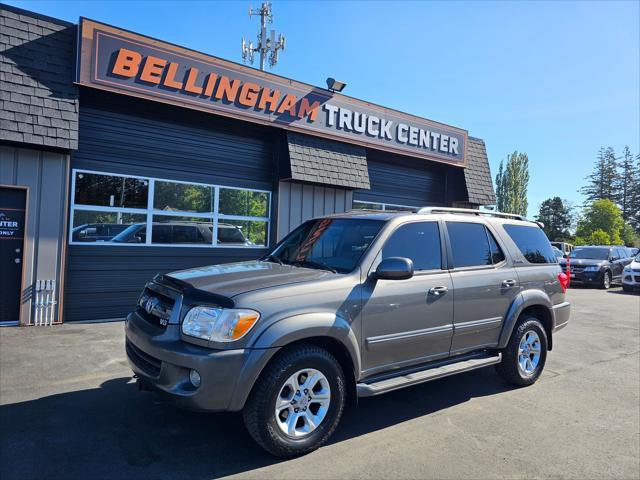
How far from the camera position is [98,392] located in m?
4.62

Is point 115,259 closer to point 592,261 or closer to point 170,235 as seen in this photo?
point 170,235

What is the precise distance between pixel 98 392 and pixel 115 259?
4.21 metres

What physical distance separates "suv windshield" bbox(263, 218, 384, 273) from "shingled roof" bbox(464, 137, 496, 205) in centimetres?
999

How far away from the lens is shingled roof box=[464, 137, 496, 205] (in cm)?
1390

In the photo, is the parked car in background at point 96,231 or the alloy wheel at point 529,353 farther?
the parked car in background at point 96,231

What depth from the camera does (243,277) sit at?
3828mm

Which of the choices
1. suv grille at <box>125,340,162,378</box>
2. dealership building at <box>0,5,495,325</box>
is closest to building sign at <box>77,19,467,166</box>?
dealership building at <box>0,5,495,325</box>

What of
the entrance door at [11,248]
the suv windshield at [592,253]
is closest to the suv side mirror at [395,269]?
the entrance door at [11,248]

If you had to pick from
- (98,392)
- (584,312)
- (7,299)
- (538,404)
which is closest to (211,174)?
(7,299)

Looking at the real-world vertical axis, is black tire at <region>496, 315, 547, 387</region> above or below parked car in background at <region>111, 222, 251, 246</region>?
below

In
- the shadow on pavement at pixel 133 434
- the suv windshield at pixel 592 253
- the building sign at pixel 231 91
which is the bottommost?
the shadow on pavement at pixel 133 434

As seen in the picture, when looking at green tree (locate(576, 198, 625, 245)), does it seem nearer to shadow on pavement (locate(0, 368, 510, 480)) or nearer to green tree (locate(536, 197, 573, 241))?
green tree (locate(536, 197, 573, 241))

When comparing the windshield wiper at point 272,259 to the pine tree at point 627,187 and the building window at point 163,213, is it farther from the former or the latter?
the pine tree at point 627,187

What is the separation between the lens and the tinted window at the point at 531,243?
5496 millimetres
